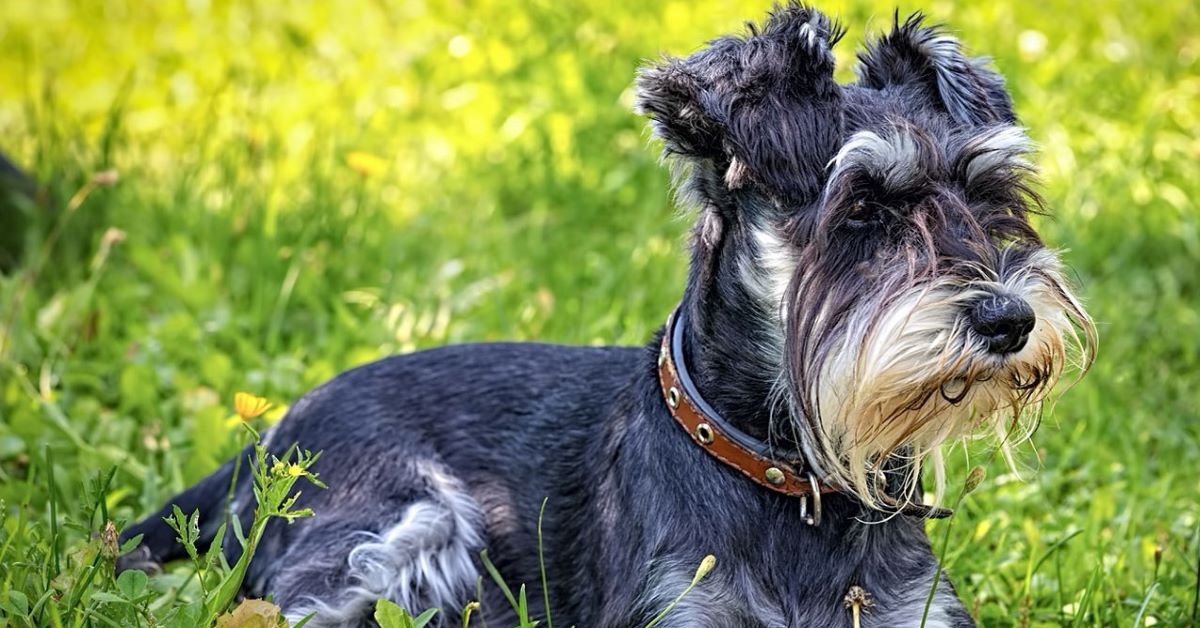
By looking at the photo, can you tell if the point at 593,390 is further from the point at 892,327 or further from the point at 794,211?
the point at 892,327

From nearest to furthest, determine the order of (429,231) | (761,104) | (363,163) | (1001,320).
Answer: (1001,320) → (761,104) → (363,163) → (429,231)

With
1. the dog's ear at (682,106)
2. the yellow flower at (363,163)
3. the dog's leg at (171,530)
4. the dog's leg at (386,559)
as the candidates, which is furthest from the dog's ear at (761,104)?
the yellow flower at (363,163)

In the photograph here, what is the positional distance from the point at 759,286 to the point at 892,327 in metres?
0.45

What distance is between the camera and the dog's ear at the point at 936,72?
3.18 metres

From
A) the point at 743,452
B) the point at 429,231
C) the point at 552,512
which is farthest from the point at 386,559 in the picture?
the point at 429,231

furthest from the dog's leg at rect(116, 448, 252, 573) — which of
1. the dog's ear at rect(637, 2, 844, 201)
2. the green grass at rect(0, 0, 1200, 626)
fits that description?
the dog's ear at rect(637, 2, 844, 201)

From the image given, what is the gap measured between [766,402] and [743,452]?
0.13m

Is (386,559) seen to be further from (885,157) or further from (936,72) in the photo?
(936,72)

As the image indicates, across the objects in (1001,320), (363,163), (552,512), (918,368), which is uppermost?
(1001,320)

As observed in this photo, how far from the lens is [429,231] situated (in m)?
6.11

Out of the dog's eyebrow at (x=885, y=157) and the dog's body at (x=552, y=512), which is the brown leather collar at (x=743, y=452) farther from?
the dog's eyebrow at (x=885, y=157)

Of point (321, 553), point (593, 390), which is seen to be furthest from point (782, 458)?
point (321, 553)

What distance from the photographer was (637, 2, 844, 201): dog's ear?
2.96 m

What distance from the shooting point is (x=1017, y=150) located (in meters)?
2.94
